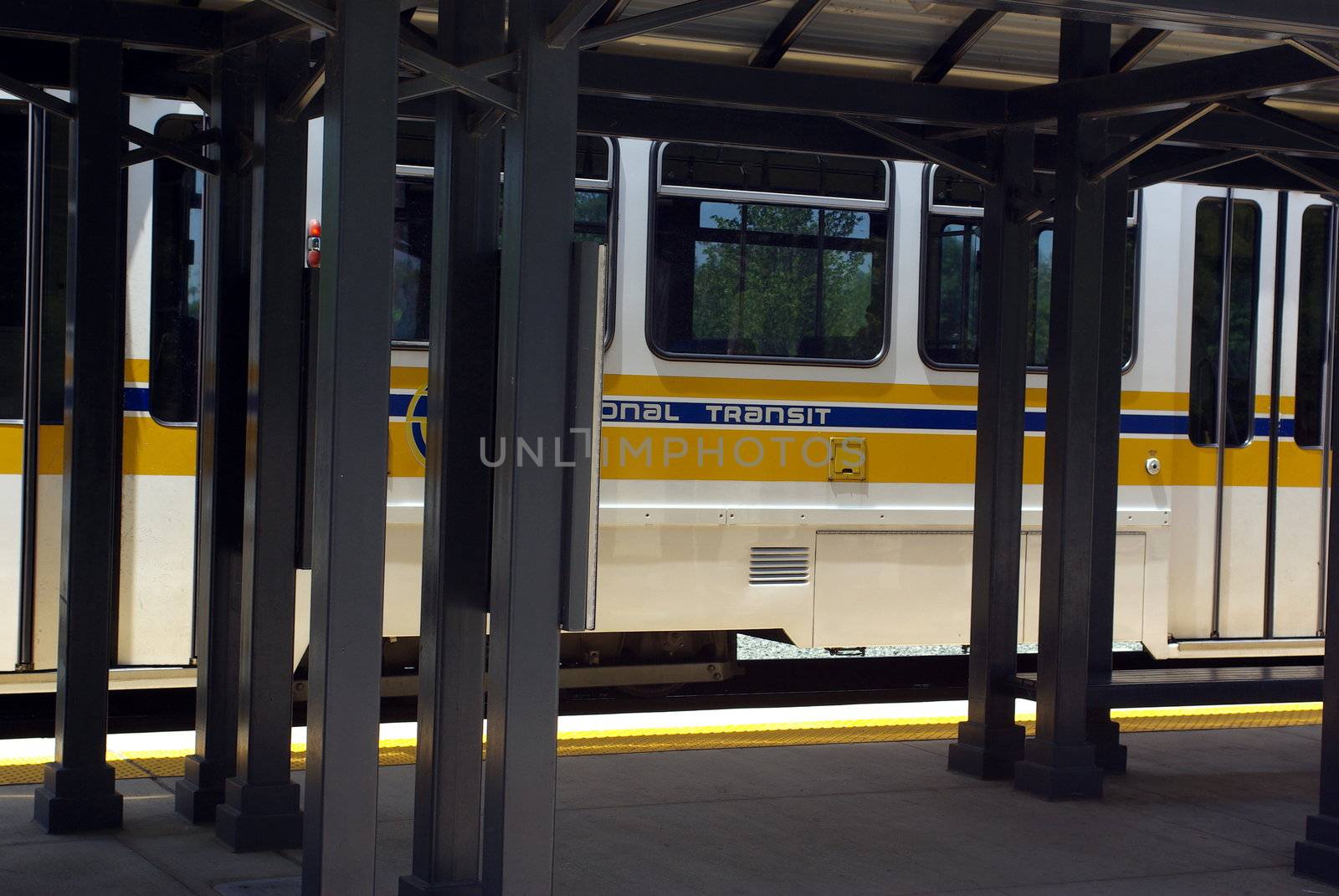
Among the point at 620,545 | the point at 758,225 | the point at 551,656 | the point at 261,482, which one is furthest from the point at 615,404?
the point at 551,656

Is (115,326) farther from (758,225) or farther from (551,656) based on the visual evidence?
(758,225)

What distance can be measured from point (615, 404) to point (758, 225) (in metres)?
1.23

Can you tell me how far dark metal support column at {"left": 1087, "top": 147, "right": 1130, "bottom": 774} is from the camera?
6.93 metres

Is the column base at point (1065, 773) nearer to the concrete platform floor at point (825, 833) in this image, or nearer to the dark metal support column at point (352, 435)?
the concrete platform floor at point (825, 833)

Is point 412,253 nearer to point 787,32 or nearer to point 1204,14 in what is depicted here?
point 787,32

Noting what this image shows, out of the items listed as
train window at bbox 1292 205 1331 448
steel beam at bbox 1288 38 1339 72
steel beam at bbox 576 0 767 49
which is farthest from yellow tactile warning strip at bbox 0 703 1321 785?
steel beam at bbox 1288 38 1339 72

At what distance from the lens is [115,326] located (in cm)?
533

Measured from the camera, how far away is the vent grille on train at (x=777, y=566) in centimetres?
798

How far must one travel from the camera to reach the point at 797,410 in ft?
26.6

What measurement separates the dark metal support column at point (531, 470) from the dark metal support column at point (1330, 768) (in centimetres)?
283

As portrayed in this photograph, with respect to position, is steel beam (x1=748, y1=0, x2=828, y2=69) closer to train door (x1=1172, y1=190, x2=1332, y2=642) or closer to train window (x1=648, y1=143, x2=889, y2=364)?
train window (x1=648, y1=143, x2=889, y2=364)

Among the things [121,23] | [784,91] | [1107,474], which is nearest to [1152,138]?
[784,91]

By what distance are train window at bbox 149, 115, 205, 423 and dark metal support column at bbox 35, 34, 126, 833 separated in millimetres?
1898

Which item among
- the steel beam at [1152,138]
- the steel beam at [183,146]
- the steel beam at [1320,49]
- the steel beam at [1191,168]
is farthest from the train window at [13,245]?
the steel beam at [1320,49]
